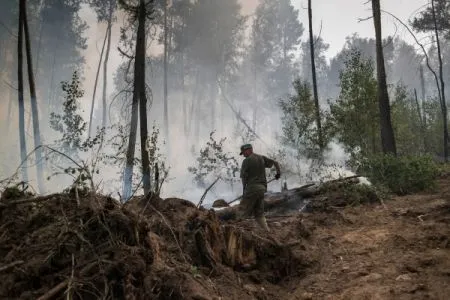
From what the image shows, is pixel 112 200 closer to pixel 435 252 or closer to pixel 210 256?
pixel 210 256

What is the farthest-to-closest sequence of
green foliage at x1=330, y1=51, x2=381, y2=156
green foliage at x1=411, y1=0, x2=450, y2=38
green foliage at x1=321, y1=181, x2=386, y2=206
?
1. green foliage at x1=411, y1=0, x2=450, y2=38
2. green foliage at x1=330, y1=51, x2=381, y2=156
3. green foliage at x1=321, y1=181, x2=386, y2=206

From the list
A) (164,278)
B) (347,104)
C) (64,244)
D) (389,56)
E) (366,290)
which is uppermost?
(389,56)

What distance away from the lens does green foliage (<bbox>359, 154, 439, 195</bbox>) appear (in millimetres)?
12375

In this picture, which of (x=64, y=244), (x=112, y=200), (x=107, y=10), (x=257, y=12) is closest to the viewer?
(x=64, y=244)

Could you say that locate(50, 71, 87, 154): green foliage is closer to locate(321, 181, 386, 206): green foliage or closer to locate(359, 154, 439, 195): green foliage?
locate(321, 181, 386, 206): green foliage

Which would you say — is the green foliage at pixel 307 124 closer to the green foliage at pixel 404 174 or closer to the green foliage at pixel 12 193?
the green foliage at pixel 404 174

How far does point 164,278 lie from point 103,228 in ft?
3.13

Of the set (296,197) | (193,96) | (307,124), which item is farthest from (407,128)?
(193,96)

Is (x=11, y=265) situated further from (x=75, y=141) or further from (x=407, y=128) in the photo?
(x=407, y=128)

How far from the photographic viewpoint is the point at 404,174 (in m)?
A: 12.5

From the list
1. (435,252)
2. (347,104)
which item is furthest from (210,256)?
(347,104)

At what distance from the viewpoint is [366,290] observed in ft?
17.5

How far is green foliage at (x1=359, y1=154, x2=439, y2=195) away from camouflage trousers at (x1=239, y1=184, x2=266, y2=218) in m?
5.36

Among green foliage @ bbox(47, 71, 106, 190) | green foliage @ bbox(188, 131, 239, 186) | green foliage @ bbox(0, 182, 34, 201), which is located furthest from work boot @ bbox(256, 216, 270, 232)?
green foliage @ bbox(188, 131, 239, 186)
